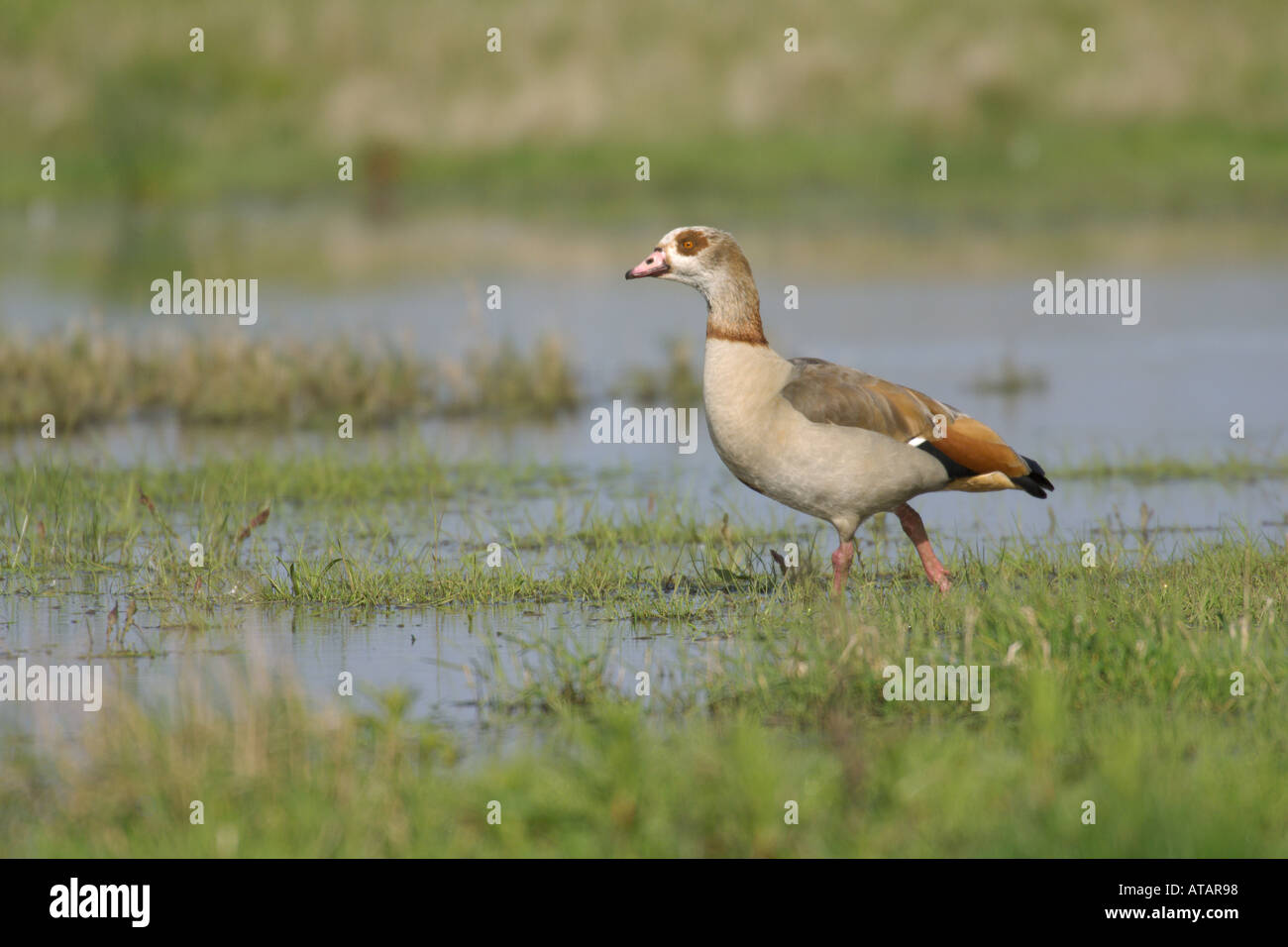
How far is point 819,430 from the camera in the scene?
7.95m

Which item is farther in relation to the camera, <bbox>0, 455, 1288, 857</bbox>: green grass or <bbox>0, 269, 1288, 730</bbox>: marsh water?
<bbox>0, 269, 1288, 730</bbox>: marsh water

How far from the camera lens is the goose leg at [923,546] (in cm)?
824

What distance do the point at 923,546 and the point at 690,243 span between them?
69.0 inches

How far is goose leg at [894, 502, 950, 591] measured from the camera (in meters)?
8.24

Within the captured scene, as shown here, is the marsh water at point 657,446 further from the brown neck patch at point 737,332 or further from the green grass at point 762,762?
the brown neck patch at point 737,332

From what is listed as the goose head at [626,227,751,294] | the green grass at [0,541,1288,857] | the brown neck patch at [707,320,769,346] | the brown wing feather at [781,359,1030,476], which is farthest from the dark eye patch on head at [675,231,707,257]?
the green grass at [0,541,1288,857]

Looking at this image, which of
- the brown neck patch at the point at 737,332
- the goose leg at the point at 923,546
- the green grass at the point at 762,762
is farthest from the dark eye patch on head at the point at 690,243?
the green grass at the point at 762,762

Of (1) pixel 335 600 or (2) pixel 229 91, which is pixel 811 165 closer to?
(2) pixel 229 91

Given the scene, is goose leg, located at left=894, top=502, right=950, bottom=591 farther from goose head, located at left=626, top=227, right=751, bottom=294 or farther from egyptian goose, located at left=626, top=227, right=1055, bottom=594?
goose head, located at left=626, top=227, right=751, bottom=294

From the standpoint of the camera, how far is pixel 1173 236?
28969 millimetres

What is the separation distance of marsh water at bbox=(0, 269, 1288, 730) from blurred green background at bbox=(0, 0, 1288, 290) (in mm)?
6616

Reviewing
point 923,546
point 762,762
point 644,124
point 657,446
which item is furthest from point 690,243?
point 644,124
